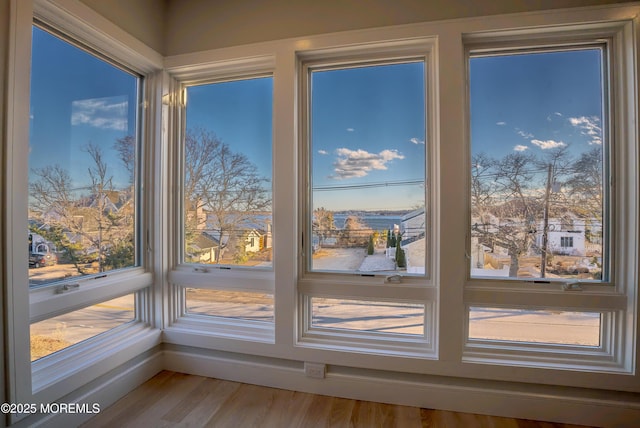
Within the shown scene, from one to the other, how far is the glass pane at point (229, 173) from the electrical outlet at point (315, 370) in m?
0.73

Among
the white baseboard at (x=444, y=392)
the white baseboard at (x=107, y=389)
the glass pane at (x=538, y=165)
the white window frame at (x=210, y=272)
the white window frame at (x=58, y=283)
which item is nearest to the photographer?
the white window frame at (x=58, y=283)

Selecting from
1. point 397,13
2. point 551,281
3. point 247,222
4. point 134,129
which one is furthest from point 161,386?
point 397,13

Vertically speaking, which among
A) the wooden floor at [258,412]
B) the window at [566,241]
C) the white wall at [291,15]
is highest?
the white wall at [291,15]

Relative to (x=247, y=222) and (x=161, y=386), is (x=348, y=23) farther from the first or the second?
(x=161, y=386)

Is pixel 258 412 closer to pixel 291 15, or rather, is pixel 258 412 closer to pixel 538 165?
pixel 538 165

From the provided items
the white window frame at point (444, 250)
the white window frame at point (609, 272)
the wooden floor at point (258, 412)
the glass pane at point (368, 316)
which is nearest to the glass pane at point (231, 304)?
the white window frame at point (444, 250)

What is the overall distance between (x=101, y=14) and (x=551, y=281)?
311 cm

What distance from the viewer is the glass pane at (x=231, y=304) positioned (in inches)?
85.7

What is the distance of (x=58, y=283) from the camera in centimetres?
166

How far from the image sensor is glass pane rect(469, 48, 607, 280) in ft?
5.84

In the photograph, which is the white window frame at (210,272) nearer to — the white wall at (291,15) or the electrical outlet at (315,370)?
the white wall at (291,15)

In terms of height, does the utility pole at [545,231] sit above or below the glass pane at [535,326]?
above

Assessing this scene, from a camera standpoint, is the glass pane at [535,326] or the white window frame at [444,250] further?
the glass pane at [535,326]

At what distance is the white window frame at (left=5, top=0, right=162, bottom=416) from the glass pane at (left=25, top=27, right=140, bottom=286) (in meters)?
0.08
